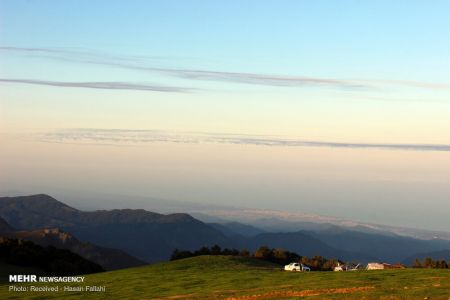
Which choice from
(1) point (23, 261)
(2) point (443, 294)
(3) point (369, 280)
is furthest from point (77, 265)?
(2) point (443, 294)

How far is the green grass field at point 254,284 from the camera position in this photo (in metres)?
57.8

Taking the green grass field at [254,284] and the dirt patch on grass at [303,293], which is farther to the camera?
the dirt patch on grass at [303,293]

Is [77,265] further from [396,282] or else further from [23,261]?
[396,282]

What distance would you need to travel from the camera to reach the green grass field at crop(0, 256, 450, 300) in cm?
5775

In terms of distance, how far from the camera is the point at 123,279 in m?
85.6

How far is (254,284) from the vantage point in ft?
234

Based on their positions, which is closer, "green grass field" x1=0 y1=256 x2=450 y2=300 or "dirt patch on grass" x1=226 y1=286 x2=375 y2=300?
"green grass field" x1=0 y1=256 x2=450 y2=300

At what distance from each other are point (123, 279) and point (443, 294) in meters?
44.4

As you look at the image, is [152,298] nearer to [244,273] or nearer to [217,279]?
[217,279]

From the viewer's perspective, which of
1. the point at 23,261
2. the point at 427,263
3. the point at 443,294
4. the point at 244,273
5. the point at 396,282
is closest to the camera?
the point at 443,294

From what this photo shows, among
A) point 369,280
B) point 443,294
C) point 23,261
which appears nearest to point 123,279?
point 369,280

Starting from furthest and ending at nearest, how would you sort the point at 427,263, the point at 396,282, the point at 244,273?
the point at 427,263
the point at 244,273
the point at 396,282

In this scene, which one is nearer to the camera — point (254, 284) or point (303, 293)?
point (303, 293)

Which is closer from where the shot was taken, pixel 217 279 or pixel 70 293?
pixel 70 293
